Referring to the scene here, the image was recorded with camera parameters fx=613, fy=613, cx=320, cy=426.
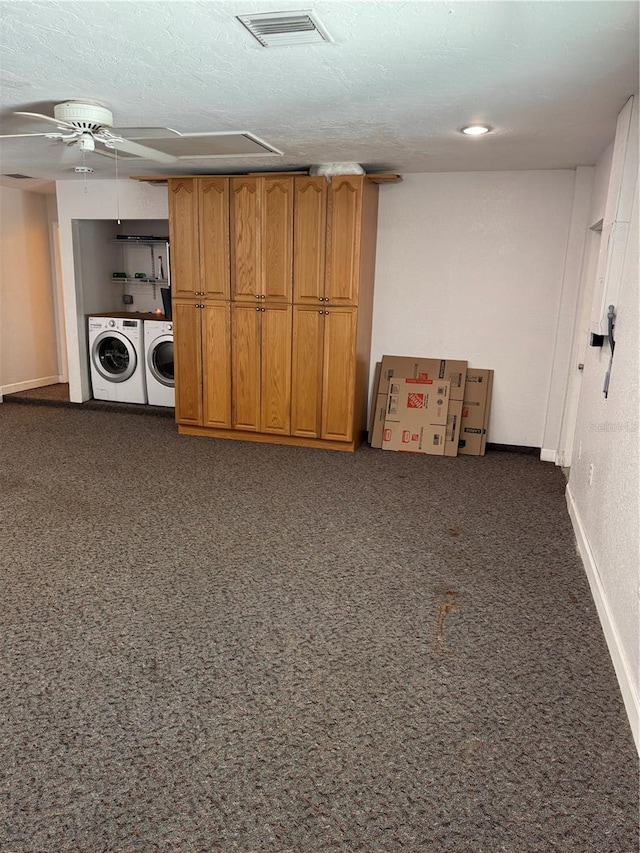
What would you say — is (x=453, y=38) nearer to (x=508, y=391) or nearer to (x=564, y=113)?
(x=564, y=113)

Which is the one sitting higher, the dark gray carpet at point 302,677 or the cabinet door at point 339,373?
the cabinet door at point 339,373

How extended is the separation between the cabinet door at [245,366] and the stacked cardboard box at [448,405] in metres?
1.09

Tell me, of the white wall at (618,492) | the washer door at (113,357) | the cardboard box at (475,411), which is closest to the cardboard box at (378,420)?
the cardboard box at (475,411)

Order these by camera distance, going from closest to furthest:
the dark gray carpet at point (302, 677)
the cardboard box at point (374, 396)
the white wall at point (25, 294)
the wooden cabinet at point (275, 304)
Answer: the dark gray carpet at point (302, 677), the wooden cabinet at point (275, 304), the cardboard box at point (374, 396), the white wall at point (25, 294)

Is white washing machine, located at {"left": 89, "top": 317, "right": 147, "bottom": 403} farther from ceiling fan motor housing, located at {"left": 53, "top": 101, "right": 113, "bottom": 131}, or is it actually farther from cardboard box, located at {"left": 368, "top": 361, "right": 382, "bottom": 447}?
ceiling fan motor housing, located at {"left": 53, "top": 101, "right": 113, "bottom": 131}

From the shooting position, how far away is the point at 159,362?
6391 mm

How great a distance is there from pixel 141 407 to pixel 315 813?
5241 mm

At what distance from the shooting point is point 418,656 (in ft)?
8.07

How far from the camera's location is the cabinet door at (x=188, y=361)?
215 inches

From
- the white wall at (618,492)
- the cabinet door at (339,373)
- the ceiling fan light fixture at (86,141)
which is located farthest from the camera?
the cabinet door at (339,373)

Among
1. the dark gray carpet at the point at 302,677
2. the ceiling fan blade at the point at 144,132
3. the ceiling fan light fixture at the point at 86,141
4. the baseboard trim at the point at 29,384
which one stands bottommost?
the dark gray carpet at the point at 302,677

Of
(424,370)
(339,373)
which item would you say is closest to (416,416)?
(424,370)

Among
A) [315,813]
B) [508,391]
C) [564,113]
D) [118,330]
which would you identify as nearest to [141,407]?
[118,330]

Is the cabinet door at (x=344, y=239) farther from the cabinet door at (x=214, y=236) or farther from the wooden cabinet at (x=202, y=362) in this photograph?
the wooden cabinet at (x=202, y=362)
